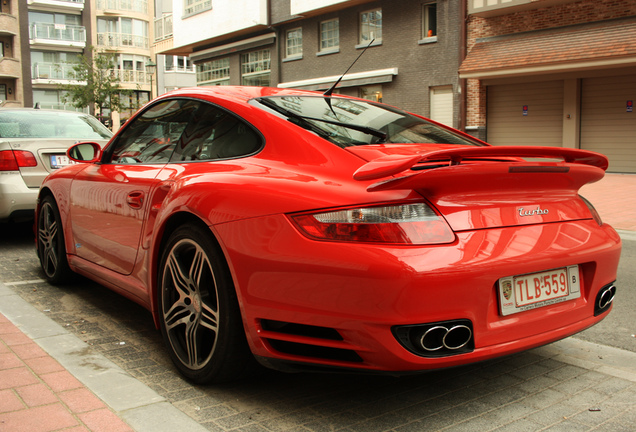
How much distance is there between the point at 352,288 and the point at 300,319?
0.28m

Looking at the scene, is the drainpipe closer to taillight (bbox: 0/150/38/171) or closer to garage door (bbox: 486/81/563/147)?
garage door (bbox: 486/81/563/147)

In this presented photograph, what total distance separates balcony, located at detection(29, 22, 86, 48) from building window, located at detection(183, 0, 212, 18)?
89.4 feet

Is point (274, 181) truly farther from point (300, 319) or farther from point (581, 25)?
point (581, 25)

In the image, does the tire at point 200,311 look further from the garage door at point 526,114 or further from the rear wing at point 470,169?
the garage door at point 526,114

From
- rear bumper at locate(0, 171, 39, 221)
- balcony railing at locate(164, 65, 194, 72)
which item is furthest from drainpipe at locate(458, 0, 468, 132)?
balcony railing at locate(164, 65, 194, 72)

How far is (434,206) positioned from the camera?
2342 millimetres

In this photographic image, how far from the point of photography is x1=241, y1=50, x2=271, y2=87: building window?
97.4 ft

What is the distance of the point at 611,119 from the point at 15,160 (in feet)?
55.3

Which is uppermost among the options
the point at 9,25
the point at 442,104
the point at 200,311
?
the point at 9,25

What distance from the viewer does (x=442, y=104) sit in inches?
865

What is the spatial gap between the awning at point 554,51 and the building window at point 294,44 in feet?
30.6

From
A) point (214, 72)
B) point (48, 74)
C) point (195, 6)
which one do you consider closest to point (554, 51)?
point (214, 72)

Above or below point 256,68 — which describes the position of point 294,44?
above

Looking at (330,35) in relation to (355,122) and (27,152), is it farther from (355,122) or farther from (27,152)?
(355,122)
